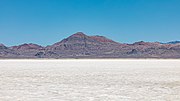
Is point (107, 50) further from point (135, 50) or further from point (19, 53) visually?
point (19, 53)

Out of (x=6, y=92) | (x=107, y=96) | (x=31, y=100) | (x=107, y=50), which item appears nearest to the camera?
(x=31, y=100)

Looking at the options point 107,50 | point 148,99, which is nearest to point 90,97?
point 148,99

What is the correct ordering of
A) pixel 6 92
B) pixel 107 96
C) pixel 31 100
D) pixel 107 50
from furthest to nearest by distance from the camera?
pixel 107 50
pixel 6 92
pixel 107 96
pixel 31 100

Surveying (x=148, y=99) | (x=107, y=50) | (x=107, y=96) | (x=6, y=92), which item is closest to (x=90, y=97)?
(x=107, y=96)

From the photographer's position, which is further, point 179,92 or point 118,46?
point 118,46

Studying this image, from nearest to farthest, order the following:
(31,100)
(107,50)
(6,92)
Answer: (31,100) < (6,92) < (107,50)

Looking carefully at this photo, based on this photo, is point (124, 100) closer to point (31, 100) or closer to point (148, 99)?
point (148, 99)

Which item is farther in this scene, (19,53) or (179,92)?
(19,53)

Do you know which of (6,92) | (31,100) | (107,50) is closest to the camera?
(31,100)

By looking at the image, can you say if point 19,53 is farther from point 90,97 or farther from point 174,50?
point 90,97
